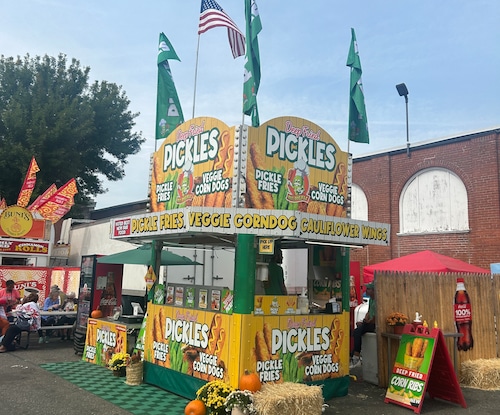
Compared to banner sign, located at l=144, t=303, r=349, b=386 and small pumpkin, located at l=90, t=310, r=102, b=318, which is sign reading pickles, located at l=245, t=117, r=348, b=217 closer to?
banner sign, located at l=144, t=303, r=349, b=386

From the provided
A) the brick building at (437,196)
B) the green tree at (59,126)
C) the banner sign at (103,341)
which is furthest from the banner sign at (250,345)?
the green tree at (59,126)

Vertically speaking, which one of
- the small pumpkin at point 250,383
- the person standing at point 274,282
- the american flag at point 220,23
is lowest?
the small pumpkin at point 250,383

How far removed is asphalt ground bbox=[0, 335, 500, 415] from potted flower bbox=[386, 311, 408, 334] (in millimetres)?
1068

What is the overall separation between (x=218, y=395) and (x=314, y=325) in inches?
76.0

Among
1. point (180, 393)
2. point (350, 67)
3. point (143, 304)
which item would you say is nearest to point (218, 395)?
point (180, 393)

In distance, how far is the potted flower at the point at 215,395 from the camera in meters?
5.98

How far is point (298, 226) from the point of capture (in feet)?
21.2

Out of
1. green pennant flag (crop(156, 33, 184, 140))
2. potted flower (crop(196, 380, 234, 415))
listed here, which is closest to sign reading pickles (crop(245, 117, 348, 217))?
potted flower (crop(196, 380, 234, 415))

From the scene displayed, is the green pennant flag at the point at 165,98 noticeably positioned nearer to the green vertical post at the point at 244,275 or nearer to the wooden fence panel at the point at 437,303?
the green vertical post at the point at 244,275

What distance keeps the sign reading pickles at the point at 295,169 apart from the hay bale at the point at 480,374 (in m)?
3.64

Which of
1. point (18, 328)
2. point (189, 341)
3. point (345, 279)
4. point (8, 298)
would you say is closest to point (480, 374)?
point (345, 279)

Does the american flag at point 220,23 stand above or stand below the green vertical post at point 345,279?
above

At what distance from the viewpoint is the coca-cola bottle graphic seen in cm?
895

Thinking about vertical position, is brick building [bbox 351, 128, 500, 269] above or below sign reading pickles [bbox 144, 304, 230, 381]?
above
